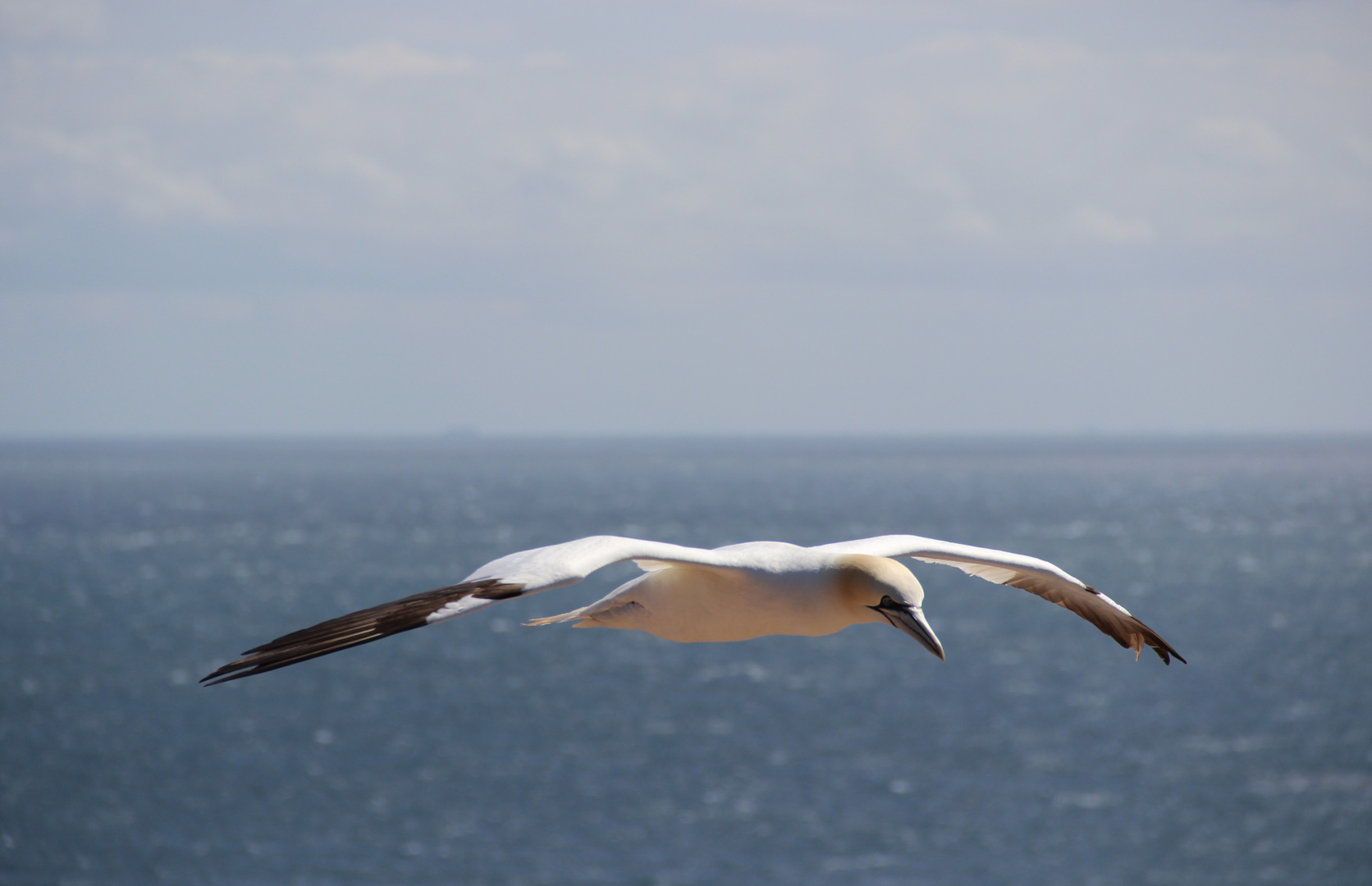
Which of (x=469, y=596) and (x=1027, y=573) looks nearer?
(x=469, y=596)

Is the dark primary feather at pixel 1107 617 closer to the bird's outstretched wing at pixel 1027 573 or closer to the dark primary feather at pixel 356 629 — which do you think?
the bird's outstretched wing at pixel 1027 573

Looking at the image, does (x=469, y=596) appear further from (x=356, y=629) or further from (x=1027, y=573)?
(x=1027, y=573)

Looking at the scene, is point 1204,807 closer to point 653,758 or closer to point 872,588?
point 653,758

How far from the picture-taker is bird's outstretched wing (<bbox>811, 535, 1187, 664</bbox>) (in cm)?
808

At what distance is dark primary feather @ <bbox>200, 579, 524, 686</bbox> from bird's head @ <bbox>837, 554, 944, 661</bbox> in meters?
2.10

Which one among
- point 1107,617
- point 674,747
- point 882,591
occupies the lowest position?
point 674,747

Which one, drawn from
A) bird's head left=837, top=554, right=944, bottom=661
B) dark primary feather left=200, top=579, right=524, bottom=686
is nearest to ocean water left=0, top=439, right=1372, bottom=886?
bird's head left=837, top=554, right=944, bottom=661

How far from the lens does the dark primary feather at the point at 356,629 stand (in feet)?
20.0

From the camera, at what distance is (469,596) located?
686 centimetres

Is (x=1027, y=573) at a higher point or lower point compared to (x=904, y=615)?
higher

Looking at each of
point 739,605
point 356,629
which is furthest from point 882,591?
point 356,629

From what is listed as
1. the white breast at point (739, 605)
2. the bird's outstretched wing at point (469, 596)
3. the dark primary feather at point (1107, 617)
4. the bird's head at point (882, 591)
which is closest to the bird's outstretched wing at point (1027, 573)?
the dark primary feather at point (1107, 617)

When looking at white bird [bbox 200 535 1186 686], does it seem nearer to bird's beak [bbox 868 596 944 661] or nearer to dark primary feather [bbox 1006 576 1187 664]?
bird's beak [bbox 868 596 944 661]

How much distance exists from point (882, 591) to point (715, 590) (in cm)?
98
